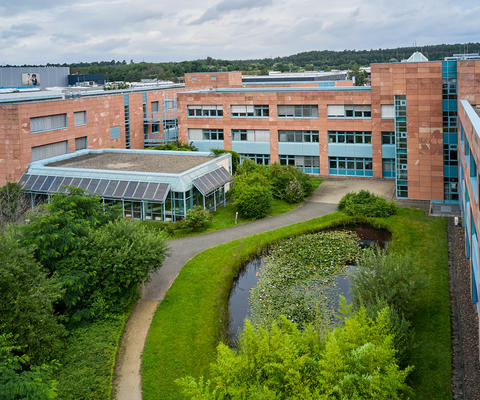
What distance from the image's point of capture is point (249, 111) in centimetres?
5003

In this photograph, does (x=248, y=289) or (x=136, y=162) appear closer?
(x=248, y=289)

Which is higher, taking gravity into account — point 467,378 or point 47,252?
point 47,252

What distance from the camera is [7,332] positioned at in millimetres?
15719

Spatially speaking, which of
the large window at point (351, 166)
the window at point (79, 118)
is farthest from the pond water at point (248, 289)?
the window at point (79, 118)

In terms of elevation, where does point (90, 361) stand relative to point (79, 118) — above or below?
below

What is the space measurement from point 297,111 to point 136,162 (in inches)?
672

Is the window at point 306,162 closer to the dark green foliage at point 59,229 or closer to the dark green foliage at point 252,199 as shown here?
the dark green foliage at point 252,199

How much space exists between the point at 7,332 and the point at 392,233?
22941mm

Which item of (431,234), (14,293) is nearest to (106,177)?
(14,293)

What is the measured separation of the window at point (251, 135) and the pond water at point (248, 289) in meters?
20.9

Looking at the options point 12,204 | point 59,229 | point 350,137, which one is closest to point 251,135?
point 350,137

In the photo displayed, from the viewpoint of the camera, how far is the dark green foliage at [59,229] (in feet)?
65.7

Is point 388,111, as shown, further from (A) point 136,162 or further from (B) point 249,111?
(A) point 136,162

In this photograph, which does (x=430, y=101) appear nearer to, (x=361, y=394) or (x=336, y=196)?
(x=336, y=196)
